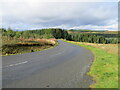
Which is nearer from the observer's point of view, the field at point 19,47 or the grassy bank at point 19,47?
the grassy bank at point 19,47

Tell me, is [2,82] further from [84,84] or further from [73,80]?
[84,84]

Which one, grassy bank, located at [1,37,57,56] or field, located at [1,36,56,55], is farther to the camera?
field, located at [1,36,56,55]

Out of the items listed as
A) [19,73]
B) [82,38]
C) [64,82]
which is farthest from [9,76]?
[82,38]

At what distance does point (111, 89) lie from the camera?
16.8 ft

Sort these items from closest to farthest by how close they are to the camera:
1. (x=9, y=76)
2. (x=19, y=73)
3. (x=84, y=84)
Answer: (x=84, y=84) → (x=9, y=76) → (x=19, y=73)

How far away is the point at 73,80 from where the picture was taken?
616cm

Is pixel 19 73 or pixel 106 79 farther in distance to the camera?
pixel 19 73

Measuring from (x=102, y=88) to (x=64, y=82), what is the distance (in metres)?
1.80

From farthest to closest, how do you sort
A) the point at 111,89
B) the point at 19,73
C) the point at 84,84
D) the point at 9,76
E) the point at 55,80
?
the point at 19,73
the point at 9,76
the point at 55,80
the point at 84,84
the point at 111,89

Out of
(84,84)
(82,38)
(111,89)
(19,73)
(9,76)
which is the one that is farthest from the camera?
(82,38)

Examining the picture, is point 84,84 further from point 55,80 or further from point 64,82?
point 55,80

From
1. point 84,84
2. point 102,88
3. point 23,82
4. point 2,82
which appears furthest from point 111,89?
point 2,82

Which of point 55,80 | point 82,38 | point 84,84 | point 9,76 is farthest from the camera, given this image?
point 82,38

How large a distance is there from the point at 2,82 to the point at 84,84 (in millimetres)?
4054
